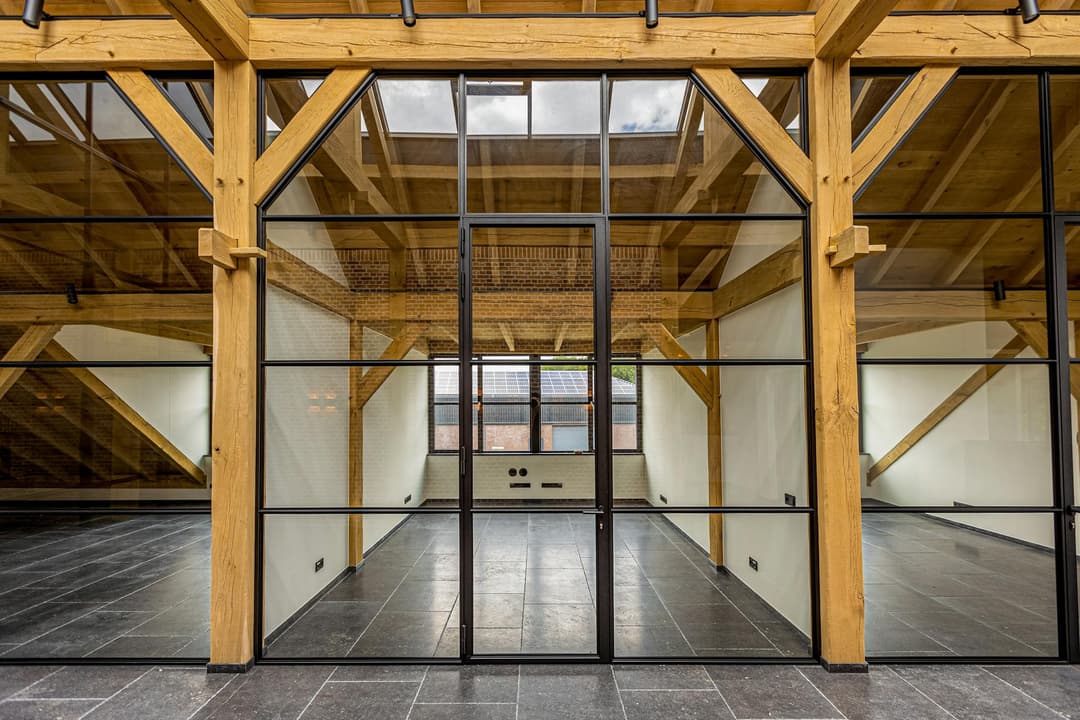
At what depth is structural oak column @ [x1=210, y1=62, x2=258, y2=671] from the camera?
11.1 feet

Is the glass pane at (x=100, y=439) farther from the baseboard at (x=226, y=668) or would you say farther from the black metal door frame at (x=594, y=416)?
the black metal door frame at (x=594, y=416)

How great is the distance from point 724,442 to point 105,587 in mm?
5865

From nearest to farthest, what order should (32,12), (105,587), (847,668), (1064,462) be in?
(32,12) → (847,668) → (1064,462) → (105,587)

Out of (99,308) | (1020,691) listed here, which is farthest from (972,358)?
(99,308)

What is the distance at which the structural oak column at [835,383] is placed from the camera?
335 centimetres

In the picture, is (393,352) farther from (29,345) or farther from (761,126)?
(29,345)

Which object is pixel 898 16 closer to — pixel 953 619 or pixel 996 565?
pixel 996 565

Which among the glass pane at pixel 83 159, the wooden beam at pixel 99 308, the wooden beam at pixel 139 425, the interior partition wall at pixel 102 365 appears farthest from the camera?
the wooden beam at pixel 139 425

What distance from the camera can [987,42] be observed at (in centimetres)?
350

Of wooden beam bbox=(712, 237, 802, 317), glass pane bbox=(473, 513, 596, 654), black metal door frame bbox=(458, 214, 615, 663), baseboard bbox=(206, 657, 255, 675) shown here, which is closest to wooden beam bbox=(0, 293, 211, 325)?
black metal door frame bbox=(458, 214, 615, 663)

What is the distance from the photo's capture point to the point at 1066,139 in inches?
146

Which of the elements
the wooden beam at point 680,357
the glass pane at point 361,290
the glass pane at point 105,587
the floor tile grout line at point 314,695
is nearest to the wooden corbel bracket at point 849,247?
the wooden beam at point 680,357

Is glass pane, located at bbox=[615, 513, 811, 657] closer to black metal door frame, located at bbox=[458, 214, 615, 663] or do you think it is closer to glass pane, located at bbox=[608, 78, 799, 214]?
black metal door frame, located at bbox=[458, 214, 615, 663]

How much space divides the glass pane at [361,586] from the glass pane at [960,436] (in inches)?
119
